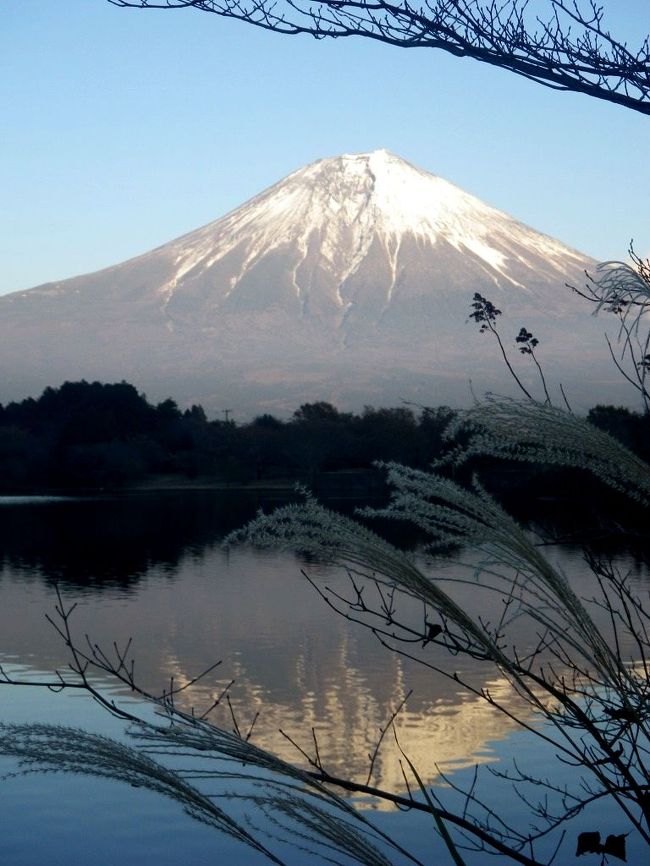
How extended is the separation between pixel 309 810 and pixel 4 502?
56.9 meters

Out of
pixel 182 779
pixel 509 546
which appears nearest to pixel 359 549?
pixel 509 546

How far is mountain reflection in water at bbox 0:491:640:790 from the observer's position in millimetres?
10805

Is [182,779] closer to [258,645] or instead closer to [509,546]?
[509,546]

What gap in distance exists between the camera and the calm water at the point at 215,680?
7762 millimetres

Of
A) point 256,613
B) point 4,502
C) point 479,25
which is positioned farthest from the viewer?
point 4,502

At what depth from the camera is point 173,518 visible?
39625mm

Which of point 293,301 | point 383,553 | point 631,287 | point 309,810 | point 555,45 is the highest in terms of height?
point 293,301

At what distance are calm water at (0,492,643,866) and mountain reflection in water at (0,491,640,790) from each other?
3 cm

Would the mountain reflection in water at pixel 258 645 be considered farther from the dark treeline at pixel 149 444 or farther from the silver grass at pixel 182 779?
the dark treeline at pixel 149 444

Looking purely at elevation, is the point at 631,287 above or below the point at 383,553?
above

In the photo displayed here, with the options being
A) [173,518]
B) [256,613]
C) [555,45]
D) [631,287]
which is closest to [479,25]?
[555,45]

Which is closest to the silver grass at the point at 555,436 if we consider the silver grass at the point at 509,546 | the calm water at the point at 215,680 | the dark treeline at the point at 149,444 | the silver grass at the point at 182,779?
the silver grass at the point at 509,546

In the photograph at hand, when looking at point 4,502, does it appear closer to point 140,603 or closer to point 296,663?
point 140,603

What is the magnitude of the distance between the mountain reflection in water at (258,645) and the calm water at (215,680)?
1.1 inches
